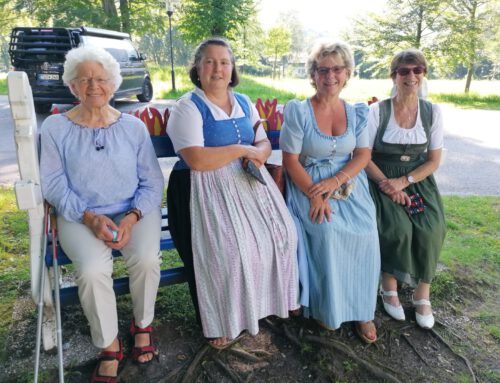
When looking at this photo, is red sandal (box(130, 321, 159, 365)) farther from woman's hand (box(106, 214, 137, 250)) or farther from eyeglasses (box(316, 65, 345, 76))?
eyeglasses (box(316, 65, 345, 76))

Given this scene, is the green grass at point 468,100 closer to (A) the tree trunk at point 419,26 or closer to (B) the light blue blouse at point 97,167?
(A) the tree trunk at point 419,26

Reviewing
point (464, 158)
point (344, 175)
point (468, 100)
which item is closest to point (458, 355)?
point (344, 175)

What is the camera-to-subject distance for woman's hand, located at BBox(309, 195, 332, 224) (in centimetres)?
235

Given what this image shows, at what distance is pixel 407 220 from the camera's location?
8.28 ft

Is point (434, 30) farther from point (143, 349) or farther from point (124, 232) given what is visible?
point (143, 349)

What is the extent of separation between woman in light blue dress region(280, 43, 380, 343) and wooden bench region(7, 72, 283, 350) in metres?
0.78

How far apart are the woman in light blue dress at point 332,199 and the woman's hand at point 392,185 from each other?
5.3 inches

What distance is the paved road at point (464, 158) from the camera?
5.22m

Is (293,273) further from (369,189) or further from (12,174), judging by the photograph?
(12,174)

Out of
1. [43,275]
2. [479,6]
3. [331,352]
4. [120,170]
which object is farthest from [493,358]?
[479,6]

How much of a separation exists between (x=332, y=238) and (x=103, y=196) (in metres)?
1.27

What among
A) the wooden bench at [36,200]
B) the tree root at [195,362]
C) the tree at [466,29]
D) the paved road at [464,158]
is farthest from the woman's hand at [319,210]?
the tree at [466,29]

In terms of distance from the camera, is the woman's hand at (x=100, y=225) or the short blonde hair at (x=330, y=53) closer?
the woman's hand at (x=100, y=225)

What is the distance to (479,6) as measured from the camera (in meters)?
15.0
